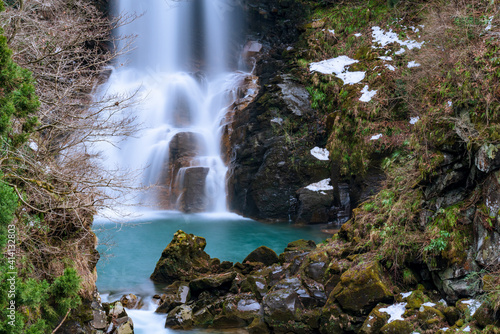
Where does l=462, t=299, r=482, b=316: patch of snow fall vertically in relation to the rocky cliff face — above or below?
below

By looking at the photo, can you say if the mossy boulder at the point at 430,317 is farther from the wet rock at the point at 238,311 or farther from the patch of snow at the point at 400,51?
the patch of snow at the point at 400,51

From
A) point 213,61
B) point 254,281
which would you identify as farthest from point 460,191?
point 213,61

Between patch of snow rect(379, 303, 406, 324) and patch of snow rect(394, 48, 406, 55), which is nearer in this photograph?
patch of snow rect(379, 303, 406, 324)

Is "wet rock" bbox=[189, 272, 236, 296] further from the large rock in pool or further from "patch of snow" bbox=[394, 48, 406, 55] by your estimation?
"patch of snow" bbox=[394, 48, 406, 55]

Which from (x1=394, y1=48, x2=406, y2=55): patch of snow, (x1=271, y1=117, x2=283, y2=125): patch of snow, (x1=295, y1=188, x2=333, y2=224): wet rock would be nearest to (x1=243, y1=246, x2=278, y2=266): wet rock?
(x1=295, y1=188, x2=333, y2=224): wet rock

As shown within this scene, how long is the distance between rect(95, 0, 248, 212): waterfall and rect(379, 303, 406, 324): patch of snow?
7.64m

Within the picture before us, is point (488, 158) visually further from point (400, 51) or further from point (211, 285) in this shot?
point (400, 51)

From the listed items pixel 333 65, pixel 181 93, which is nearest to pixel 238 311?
pixel 333 65

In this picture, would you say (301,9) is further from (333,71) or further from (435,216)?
(435,216)

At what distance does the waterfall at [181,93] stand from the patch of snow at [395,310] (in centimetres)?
764

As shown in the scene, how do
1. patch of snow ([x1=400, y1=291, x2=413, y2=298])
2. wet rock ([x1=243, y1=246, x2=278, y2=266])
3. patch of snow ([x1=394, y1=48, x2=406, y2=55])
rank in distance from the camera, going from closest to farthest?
patch of snow ([x1=400, y1=291, x2=413, y2=298])
wet rock ([x1=243, y1=246, x2=278, y2=266])
patch of snow ([x1=394, y1=48, x2=406, y2=55])

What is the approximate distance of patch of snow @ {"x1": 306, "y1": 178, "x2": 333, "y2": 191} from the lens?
45.3ft

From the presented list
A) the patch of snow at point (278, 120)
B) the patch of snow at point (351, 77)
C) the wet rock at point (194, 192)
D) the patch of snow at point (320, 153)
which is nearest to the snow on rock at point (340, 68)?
the patch of snow at point (351, 77)

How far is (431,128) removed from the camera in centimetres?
593
